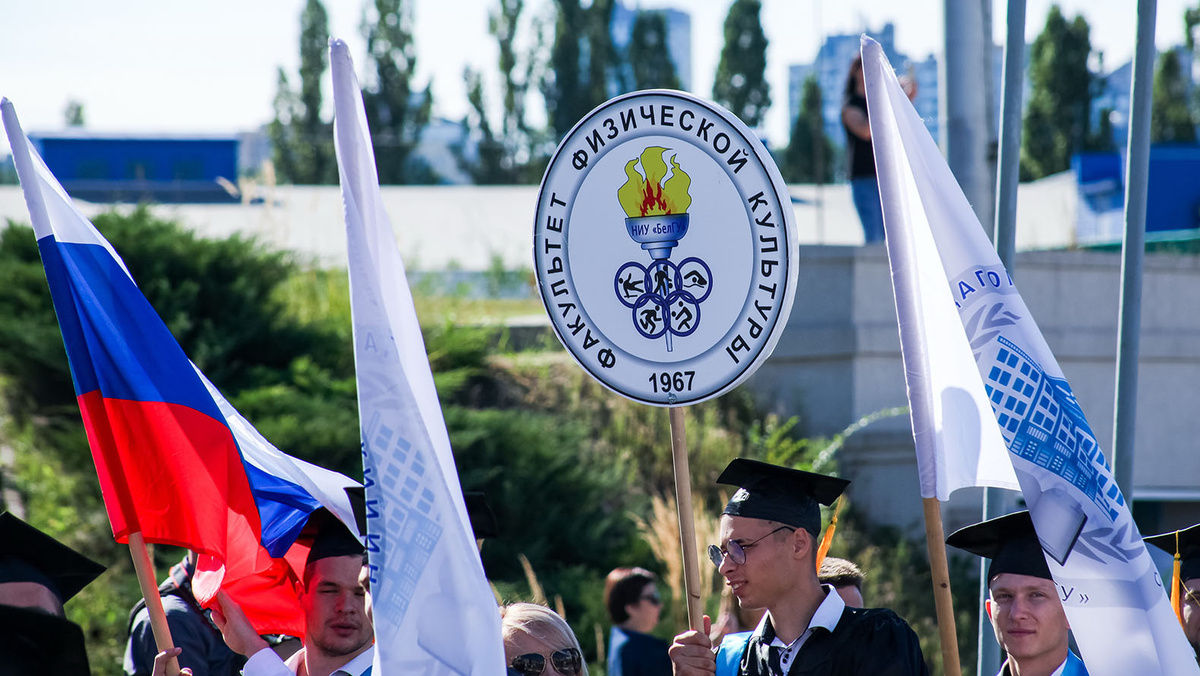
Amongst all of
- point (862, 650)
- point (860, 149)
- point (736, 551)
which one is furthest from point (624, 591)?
point (860, 149)

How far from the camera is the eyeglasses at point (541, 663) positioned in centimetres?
370

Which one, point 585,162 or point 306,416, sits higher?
point 585,162

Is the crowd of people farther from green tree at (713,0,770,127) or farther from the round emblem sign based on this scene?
green tree at (713,0,770,127)

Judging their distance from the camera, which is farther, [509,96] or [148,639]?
[509,96]

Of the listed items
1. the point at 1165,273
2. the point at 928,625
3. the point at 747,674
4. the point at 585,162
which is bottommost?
the point at 928,625

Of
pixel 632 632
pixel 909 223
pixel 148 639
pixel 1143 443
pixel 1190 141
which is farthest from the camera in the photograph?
pixel 1190 141

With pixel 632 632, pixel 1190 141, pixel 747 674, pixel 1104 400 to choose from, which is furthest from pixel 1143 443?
pixel 1190 141

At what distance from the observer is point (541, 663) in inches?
146

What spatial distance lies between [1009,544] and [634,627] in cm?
276

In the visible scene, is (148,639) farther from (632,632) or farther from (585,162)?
(585,162)

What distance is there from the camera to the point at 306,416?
345 inches

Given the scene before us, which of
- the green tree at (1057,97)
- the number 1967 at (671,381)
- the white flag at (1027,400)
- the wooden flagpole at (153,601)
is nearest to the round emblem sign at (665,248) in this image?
the number 1967 at (671,381)

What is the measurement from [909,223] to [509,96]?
40.8m

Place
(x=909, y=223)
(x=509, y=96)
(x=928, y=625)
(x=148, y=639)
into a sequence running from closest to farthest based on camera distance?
(x=909, y=223), (x=148, y=639), (x=928, y=625), (x=509, y=96)
